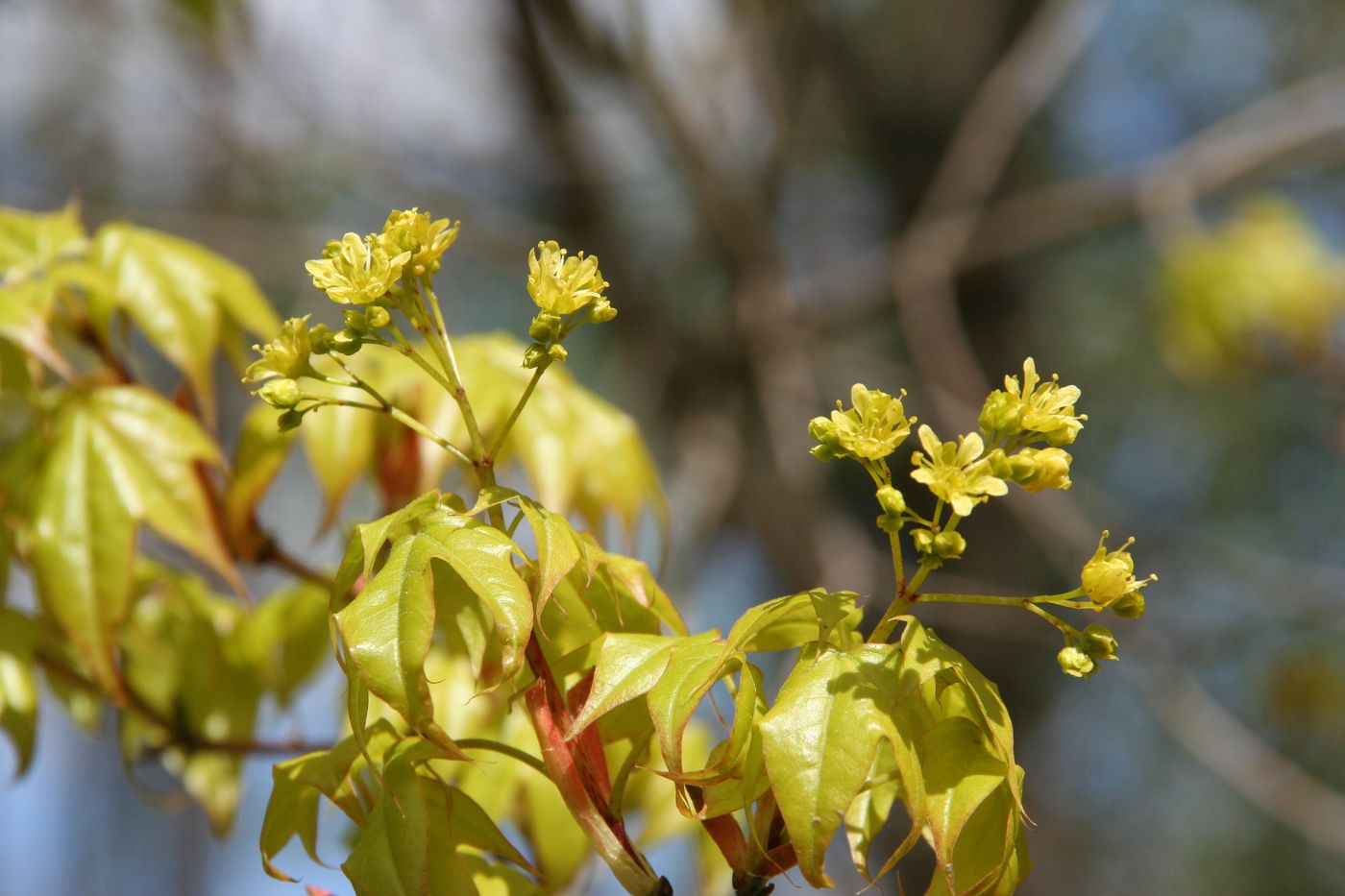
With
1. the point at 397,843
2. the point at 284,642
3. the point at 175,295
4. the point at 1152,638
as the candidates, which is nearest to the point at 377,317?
the point at 397,843

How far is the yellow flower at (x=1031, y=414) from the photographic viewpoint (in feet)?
1.74

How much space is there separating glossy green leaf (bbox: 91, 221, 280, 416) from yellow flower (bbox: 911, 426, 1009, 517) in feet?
2.11

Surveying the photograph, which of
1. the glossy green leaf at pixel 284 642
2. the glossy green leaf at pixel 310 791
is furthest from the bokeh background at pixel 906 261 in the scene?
the glossy green leaf at pixel 310 791

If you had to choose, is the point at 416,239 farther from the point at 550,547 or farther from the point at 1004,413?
the point at 1004,413

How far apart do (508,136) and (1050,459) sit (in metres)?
2.39

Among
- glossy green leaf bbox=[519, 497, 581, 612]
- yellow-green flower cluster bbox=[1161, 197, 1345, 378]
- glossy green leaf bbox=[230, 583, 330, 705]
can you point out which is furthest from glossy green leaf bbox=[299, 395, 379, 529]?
yellow-green flower cluster bbox=[1161, 197, 1345, 378]

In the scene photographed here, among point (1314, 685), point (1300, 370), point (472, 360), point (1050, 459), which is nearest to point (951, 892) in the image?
point (1050, 459)

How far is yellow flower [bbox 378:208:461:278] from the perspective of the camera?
56 cm

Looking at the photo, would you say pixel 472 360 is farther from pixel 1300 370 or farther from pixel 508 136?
pixel 1300 370

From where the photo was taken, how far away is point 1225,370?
2.69 m

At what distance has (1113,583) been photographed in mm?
529

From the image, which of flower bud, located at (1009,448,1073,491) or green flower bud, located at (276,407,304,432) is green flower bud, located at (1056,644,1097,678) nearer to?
flower bud, located at (1009,448,1073,491)

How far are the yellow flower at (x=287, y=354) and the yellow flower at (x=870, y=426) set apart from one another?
27 cm

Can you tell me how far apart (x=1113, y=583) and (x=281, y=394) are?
423 mm
